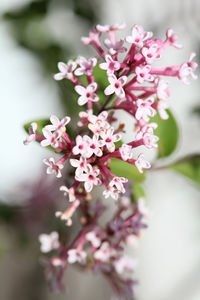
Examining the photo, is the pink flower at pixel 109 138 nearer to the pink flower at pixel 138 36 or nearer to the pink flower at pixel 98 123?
the pink flower at pixel 98 123

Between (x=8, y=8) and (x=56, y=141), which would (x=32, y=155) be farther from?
(x=56, y=141)

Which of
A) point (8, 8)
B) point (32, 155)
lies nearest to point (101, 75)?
point (8, 8)

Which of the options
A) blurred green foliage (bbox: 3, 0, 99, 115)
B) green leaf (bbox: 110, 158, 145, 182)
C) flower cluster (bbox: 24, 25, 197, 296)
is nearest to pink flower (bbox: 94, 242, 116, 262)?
flower cluster (bbox: 24, 25, 197, 296)

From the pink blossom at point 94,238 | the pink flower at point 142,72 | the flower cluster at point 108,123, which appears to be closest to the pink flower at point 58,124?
the flower cluster at point 108,123

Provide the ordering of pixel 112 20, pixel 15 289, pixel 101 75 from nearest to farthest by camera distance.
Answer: pixel 101 75 → pixel 112 20 → pixel 15 289

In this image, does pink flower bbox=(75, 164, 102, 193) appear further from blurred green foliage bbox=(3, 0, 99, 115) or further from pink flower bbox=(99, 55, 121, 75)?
blurred green foliage bbox=(3, 0, 99, 115)

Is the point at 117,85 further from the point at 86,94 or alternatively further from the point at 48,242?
the point at 48,242

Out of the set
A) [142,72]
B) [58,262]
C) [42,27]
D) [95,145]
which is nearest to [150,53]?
[142,72]
